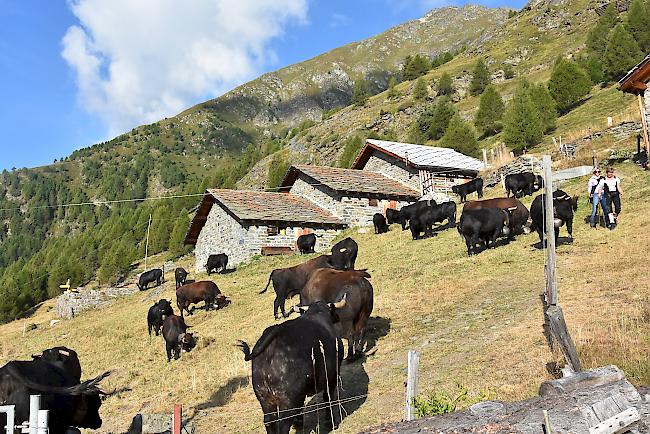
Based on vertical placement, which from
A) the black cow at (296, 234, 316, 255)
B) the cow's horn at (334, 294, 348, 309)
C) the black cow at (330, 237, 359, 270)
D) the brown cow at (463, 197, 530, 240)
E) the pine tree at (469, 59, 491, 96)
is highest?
the pine tree at (469, 59, 491, 96)

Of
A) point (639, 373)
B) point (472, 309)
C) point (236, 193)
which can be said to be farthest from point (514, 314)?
point (236, 193)

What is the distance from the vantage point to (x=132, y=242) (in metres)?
95.2

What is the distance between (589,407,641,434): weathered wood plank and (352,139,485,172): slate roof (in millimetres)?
37732

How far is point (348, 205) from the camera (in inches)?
1511

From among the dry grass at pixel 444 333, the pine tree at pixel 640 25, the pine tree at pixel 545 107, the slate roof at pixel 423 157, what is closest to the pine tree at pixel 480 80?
the pine tree at pixel 640 25

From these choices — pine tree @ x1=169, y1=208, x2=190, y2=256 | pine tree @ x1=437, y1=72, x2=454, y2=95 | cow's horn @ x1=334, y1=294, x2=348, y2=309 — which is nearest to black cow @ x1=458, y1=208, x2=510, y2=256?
cow's horn @ x1=334, y1=294, x2=348, y2=309

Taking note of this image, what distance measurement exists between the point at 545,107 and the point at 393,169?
18335mm

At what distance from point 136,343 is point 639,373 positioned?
56.4 feet

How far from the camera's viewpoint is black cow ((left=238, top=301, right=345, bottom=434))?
698cm

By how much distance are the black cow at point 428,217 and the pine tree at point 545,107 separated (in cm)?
2757

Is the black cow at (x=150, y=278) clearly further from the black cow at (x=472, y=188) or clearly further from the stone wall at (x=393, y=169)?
the black cow at (x=472, y=188)

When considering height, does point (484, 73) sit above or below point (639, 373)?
above

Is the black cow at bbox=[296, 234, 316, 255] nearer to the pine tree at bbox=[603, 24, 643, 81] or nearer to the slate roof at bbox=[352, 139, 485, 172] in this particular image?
the slate roof at bbox=[352, 139, 485, 172]

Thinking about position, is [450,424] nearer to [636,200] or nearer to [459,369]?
[459,369]
